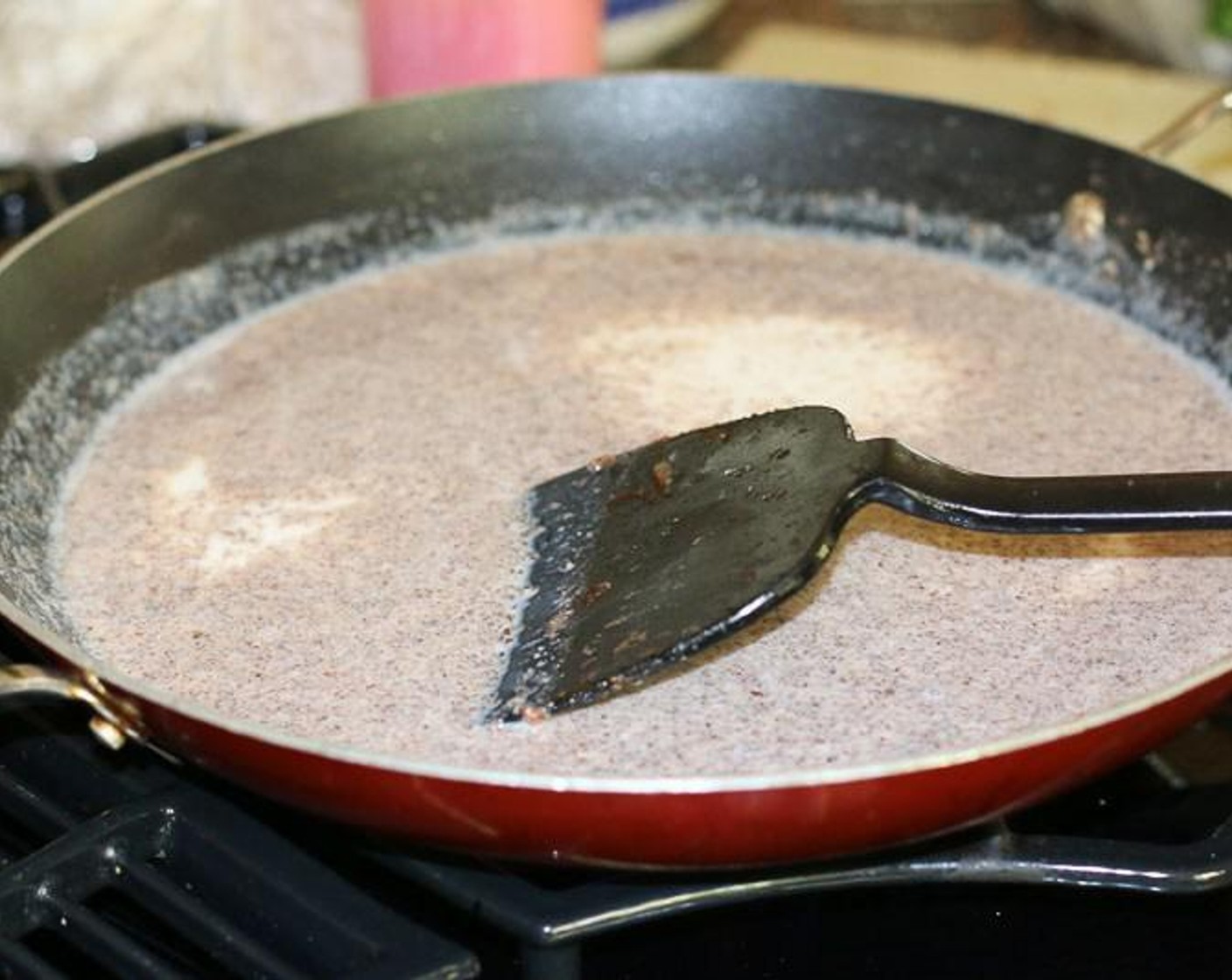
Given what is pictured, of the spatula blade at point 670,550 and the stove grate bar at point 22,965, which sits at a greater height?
the spatula blade at point 670,550

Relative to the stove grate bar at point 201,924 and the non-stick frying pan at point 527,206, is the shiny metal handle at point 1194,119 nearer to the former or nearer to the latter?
the non-stick frying pan at point 527,206

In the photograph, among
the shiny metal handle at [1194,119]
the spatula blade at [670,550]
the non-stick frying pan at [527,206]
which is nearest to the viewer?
the spatula blade at [670,550]

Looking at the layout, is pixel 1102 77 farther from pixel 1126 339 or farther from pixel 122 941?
pixel 122 941

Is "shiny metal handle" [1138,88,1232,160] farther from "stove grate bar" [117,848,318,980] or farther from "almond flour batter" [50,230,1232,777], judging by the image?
"stove grate bar" [117,848,318,980]

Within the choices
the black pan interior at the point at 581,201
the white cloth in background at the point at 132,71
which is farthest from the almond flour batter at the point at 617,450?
the white cloth in background at the point at 132,71

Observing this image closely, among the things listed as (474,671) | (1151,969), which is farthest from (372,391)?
(1151,969)

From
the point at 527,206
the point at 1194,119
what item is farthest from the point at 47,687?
the point at 1194,119

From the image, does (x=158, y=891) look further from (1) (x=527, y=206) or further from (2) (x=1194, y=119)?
(2) (x=1194, y=119)

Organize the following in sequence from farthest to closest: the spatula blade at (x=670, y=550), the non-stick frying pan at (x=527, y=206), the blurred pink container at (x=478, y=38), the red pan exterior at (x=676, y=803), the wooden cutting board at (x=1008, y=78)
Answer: the wooden cutting board at (x=1008, y=78) → the blurred pink container at (x=478, y=38) → the non-stick frying pan at (x=527, y=206) → the spatula blade at (x=670, y=550) → the red pan exterior at (x=676, y=803)
